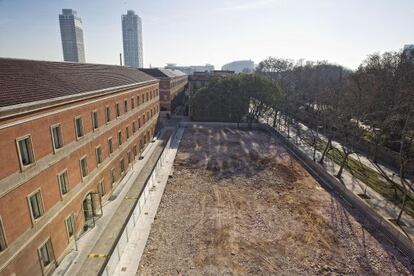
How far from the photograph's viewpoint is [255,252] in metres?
15.8

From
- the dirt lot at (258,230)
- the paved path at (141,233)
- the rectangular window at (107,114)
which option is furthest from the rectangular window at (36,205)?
the rectangular window at (107,114)

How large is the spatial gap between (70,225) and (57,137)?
20.2ft

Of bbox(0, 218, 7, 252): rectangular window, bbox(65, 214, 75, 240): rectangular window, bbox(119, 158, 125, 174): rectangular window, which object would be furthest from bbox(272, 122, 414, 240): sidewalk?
bbox(0, 218, 7, 252): rectangular window

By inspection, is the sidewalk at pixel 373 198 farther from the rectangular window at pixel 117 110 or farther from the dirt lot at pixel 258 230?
the rectangular window at pixel 117 110

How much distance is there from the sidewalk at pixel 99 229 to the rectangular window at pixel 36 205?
3716 mm

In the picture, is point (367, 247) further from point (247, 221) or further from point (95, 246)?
point (95, 246)

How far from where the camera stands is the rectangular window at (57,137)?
48.8 feet

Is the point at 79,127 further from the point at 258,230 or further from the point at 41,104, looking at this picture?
the point at 258,230

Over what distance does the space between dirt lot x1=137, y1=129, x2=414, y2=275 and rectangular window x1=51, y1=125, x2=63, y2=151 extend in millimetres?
8623

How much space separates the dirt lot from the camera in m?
14.8

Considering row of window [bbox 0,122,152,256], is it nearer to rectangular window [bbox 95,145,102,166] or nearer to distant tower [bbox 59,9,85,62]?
rectangular window [bbox 95,145,102,166]

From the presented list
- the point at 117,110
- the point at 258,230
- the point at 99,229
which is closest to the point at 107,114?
the point at 117,110

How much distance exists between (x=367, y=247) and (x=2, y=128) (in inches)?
872

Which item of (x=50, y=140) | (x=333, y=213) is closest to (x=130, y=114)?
(x=50, y=140)
